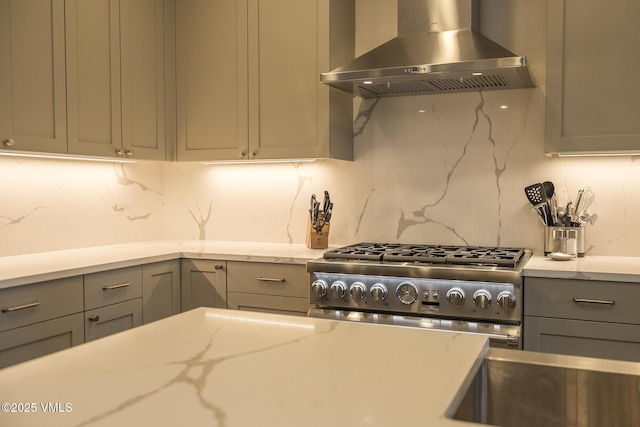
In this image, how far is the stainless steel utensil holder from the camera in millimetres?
2893

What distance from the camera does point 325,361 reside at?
1165 mm

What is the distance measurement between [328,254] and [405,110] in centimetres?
101

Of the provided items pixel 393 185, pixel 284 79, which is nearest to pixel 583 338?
pixel 393 185

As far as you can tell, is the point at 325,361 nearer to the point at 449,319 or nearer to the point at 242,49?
the point at 449,319

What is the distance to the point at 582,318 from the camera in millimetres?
2480

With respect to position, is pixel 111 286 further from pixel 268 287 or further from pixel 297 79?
pixel 297 79

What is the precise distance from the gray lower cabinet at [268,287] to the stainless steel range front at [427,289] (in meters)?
0.12

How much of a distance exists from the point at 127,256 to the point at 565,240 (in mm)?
2147

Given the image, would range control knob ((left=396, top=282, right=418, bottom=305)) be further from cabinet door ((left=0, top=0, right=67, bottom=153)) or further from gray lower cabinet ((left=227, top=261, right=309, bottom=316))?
cabinet door ((left=0, top=0, right=67, bottom=153))

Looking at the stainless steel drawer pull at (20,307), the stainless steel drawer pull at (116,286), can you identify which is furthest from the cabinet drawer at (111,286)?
the stainless steel drawer pull at (20,307)

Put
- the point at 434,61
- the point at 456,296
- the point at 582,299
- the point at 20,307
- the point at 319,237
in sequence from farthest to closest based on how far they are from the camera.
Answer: the point at 319,237, the point at 434,61, the point at 456,296, the point at 582,299, the point at 20,307

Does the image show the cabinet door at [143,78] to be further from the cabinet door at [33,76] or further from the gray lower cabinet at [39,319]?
the gray lower cabinet at [39,319]

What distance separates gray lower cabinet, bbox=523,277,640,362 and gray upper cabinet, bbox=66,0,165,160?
2199mm

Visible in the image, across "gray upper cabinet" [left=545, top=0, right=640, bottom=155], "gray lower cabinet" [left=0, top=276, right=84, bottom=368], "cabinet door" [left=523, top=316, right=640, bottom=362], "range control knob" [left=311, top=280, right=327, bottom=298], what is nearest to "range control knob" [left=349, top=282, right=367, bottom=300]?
"range control knob" [left=311, top=280, right=327, bottom=298]
